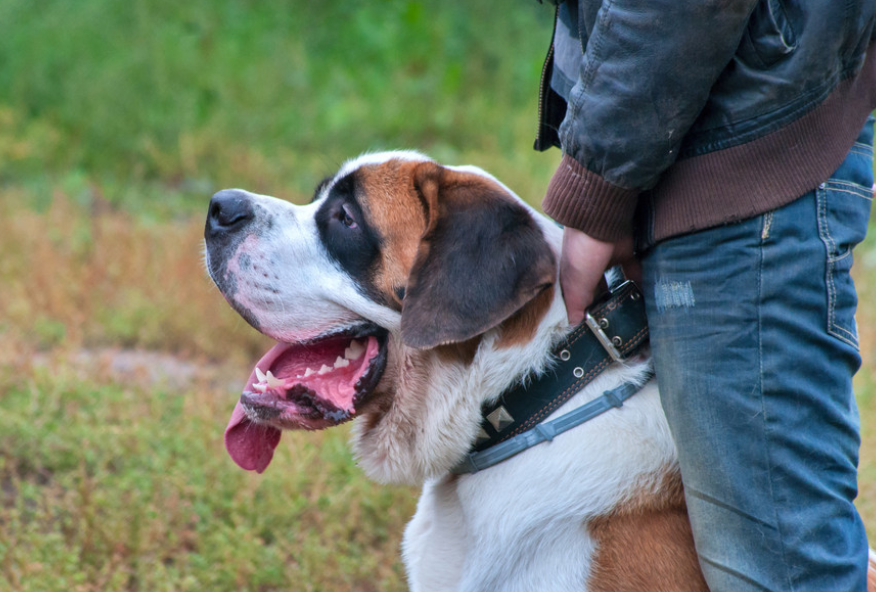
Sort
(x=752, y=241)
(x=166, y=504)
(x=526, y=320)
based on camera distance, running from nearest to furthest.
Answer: (x=752, y=241)
(x=526, y=320)
(x=166, y=504)

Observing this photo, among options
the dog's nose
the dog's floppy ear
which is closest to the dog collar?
the dog's floppy ear

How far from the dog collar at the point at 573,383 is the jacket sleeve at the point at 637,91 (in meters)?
0.28

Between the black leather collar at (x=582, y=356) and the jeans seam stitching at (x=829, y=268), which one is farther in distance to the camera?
the black leather collar at (x=582, y=356)

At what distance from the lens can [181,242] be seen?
5.64m

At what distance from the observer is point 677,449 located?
203 cm

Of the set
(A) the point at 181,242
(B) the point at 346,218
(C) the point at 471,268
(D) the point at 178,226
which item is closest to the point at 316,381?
(B) the point at 346,218

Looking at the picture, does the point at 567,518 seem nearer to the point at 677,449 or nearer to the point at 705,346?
the point at 677,449

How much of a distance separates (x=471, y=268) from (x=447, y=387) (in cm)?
31

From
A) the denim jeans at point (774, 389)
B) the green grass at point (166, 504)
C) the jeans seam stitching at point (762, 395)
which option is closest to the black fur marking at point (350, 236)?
the denim jeans at point (774, 389)

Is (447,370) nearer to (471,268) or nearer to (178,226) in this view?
(471,268)

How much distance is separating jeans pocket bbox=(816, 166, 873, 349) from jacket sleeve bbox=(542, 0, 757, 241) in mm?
338

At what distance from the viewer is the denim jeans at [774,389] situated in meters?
→ 1.88

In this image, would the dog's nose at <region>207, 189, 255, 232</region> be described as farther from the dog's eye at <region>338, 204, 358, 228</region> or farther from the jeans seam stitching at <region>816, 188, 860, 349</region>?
the jeans seam stitching at <region>816, 188, 860, 349</region>

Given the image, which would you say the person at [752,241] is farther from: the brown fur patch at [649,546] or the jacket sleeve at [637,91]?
the brown fur patch at [649,546]
